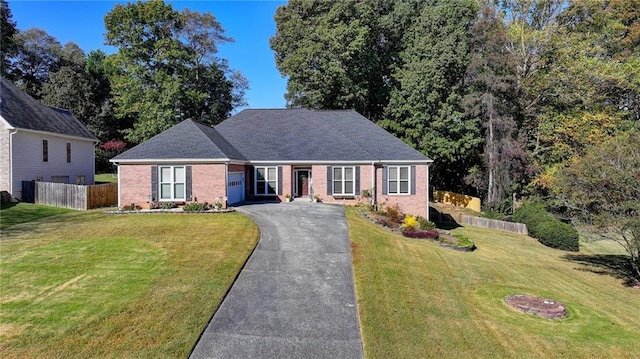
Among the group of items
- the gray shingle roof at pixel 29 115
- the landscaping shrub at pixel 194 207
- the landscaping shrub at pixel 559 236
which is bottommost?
the landscaping shrub at pixel 559 236

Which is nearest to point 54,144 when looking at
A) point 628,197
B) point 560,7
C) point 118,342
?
point 118,342

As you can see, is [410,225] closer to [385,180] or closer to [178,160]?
[385,180]

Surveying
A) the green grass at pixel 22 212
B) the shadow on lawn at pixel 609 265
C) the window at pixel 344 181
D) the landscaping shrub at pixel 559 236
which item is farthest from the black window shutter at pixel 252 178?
the landscaping shrub at pixel 559 236

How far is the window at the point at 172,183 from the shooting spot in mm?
18688

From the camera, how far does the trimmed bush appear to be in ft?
67.6

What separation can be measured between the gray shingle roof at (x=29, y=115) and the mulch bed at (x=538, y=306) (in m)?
25.6

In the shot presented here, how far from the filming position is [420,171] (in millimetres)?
21297

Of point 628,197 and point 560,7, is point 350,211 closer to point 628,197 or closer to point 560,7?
point 628,197

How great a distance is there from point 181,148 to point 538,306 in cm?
1747

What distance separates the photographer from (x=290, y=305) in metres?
8.37

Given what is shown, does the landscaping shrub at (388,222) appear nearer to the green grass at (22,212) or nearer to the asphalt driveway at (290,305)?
the asphalt driveway at (290,305)

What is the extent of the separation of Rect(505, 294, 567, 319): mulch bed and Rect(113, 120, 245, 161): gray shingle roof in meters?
14.2

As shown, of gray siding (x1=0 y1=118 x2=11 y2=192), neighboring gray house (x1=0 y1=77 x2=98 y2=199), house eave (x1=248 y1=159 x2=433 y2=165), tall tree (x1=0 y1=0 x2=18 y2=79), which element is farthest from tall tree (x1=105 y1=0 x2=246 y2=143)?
tall tree (x1=0 y1=0 x2=18 y2=79)

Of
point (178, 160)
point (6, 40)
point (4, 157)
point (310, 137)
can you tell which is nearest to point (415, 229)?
point (310, 137)
